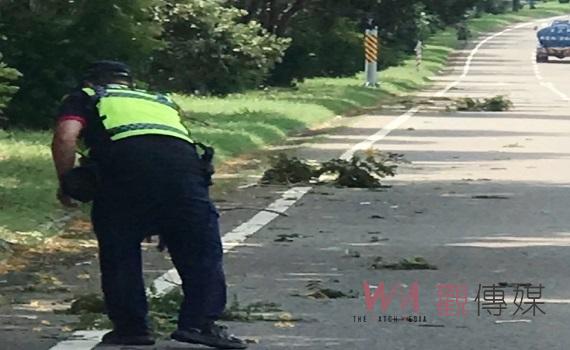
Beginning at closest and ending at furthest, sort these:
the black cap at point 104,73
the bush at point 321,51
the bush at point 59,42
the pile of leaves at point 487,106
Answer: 1. the black cap at point 104,73
2. the bush at point 59,42
3. the pile of leaves at point 487,106
4. the bush at point 321,51

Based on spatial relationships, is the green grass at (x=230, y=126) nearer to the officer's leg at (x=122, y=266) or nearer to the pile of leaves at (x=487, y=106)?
the pile of leaves at (x=487, y=106)

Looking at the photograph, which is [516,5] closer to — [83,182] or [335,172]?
[335,172]

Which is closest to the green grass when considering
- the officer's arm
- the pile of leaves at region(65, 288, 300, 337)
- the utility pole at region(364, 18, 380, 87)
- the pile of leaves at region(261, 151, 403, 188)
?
the utility pole at region(364, 18, 380, 87)

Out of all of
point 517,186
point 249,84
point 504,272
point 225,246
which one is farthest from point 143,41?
point 249,84

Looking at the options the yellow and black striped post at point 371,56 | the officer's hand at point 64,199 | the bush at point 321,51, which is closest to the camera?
the officer's hand at point 64,199

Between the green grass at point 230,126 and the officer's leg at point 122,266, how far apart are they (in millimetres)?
4765

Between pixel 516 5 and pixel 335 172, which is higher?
pixel 335 172

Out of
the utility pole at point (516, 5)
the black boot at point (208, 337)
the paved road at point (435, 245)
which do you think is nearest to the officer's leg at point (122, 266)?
the black boot at point (208, 337)

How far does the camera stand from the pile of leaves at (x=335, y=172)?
19.1 metres

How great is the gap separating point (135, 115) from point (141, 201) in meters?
0.42

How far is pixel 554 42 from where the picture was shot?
3014 inches

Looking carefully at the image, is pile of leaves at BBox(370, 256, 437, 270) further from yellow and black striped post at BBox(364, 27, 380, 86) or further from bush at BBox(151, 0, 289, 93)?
yellow and black striped post at BBox(364, 27, 380, 86)

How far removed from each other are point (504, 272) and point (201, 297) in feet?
12.8

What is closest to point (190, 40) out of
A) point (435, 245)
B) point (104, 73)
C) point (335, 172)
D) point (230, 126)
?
point (230, 126)
